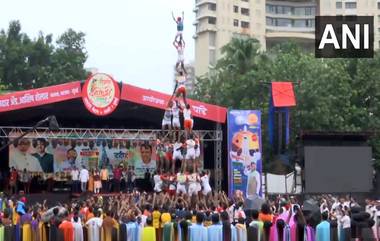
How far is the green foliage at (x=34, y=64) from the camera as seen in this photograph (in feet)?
151

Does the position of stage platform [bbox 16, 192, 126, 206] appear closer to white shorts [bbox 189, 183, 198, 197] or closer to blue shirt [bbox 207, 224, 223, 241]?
white shorts [bbox 189, 183, 198, 197]

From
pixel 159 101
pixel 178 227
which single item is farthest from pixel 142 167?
pixel 178 227

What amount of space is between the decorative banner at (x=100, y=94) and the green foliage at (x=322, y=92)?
8.14 m

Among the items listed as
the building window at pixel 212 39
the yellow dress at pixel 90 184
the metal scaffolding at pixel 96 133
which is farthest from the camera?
the building window at pixel 212 39

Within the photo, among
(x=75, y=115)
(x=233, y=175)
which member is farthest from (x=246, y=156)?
(x=75, y=115)

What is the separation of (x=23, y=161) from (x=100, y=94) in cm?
451

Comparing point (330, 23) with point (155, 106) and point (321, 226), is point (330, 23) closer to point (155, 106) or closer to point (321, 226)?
point (321, 226)

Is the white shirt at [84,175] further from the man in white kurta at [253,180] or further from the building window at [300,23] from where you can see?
the building window at [300,23]

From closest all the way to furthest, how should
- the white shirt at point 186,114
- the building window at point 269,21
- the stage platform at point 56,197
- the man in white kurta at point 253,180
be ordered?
the white shirt at point 186,114 → the stage platform at point 56,197 → the man in white kurta at point 253,180 → the building window at point 269,21

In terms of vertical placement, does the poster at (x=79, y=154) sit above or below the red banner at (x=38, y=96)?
below

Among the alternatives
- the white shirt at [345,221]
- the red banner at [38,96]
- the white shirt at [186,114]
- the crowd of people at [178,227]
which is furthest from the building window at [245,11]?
the crowd of people at [178,227]

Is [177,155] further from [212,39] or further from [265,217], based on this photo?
[212,39]

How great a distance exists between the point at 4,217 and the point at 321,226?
19.0ft

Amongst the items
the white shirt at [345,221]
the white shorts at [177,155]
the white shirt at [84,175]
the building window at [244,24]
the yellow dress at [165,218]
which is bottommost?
the white shirt at [345,221]
